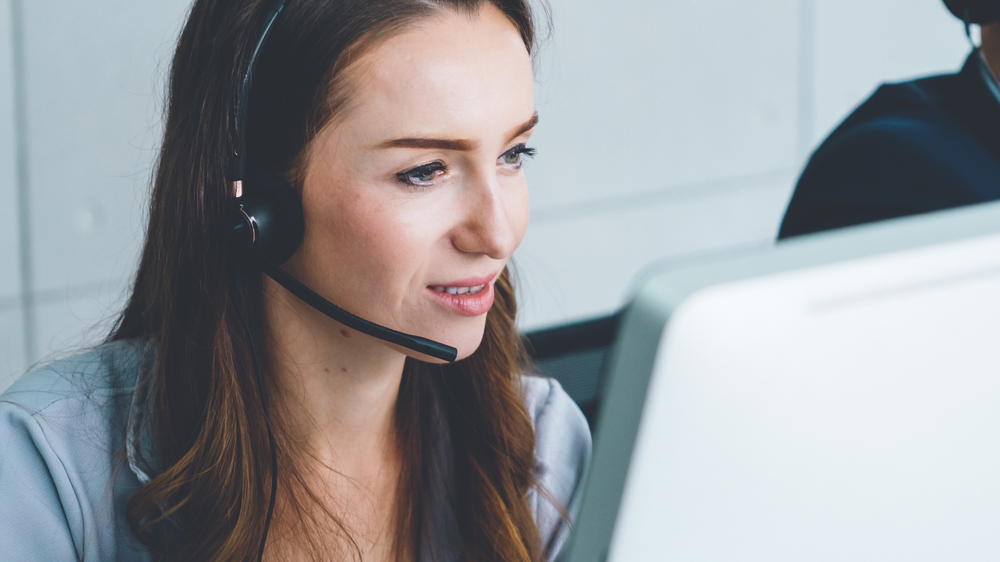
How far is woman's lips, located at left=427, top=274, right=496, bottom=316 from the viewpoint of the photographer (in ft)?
2.89

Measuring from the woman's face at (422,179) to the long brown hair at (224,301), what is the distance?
3cm

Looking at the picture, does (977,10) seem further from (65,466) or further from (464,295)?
(65,466)

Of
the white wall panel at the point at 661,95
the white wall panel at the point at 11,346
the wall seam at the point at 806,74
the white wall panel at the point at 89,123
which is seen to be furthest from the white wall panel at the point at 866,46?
the white wall panel at the point at 11,346

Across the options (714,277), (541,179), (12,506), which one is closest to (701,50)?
(541,179)

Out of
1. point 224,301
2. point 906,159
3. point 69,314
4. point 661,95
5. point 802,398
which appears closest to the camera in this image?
point 802,398

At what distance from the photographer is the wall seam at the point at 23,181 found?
5.20 feet

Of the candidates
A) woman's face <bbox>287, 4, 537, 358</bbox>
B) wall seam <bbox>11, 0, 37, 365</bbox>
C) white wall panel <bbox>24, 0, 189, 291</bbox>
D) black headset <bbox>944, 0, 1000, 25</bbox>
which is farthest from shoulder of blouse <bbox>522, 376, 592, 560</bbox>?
wall seam <bbox>11, 0, 37, 365</bbox>

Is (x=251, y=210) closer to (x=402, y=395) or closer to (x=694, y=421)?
(x=402, y=395)

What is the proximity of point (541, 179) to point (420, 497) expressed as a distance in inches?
51.4

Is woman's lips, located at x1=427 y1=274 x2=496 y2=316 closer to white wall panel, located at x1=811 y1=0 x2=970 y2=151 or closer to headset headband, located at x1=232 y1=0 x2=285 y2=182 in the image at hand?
headset headband, located at x1=232 y1=0 x2=285 y2=182

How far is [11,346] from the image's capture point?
1707mm

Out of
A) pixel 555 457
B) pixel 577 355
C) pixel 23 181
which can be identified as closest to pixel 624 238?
pixel 577 355

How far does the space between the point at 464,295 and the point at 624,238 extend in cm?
161

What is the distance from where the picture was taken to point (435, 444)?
3.63ft
